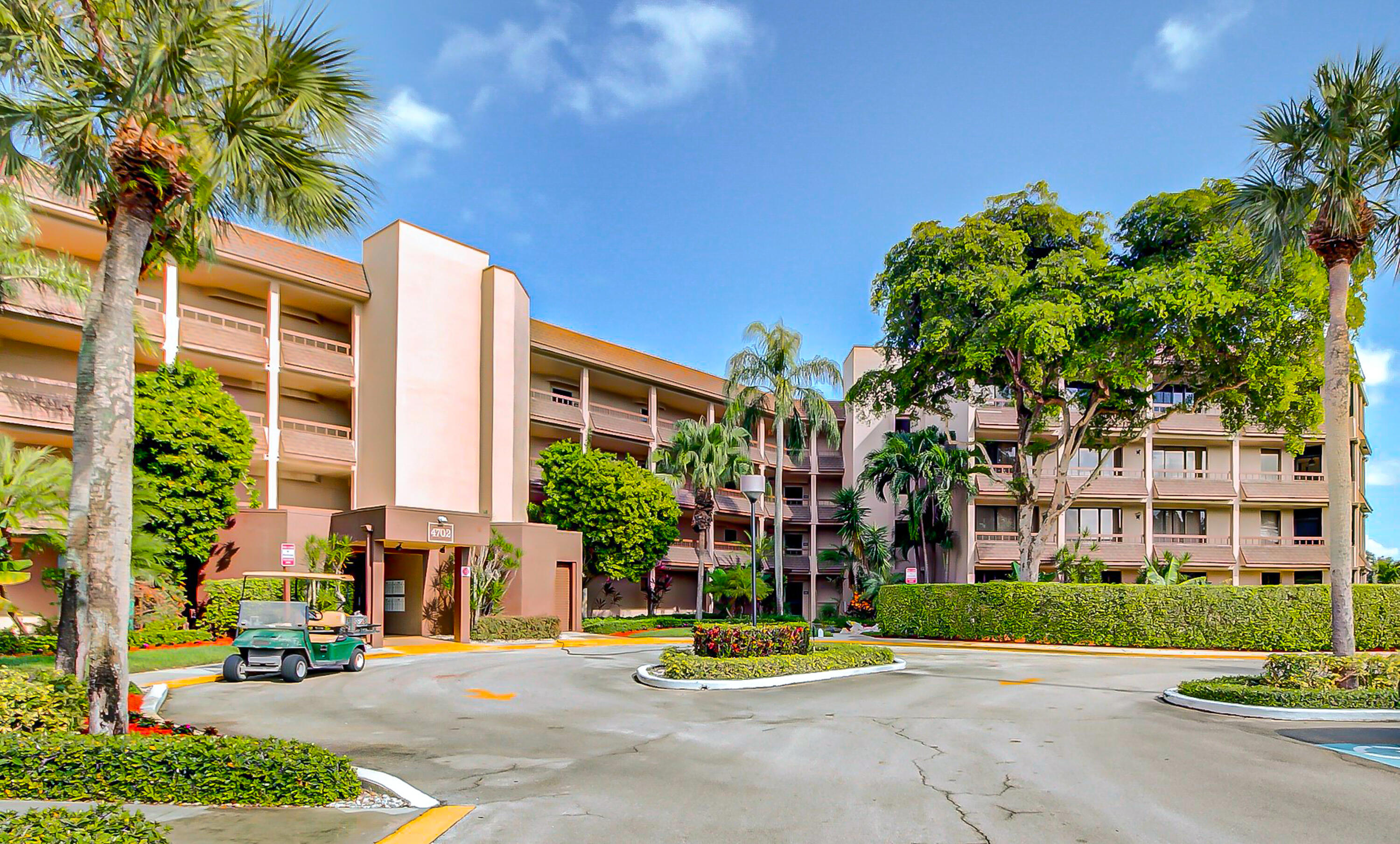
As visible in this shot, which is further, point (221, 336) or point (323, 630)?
point (221, 336)

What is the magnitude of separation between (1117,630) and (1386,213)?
56.3 feet

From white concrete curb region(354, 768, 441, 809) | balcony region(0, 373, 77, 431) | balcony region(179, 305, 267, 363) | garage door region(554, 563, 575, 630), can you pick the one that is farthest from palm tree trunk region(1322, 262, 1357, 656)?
balcony region(179, 305, 267, 363)

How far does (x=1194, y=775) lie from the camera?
9648 millimetres

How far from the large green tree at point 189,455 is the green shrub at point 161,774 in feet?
63.9

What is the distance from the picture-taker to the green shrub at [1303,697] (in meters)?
13.6

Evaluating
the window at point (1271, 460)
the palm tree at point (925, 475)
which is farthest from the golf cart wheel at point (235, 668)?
the window at point (1271, 460)

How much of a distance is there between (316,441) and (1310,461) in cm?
4783

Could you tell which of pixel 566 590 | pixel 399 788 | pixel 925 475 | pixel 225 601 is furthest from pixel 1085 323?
pixel 225 601

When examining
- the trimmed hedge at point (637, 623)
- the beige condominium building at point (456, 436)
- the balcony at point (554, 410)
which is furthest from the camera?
the balcony at point (554, 410)

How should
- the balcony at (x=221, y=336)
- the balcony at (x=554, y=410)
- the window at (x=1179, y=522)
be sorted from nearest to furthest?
the balcony at (x=221, y=336)
the balcony at (x=554, y=410)
the window at (x=1179, y=522)

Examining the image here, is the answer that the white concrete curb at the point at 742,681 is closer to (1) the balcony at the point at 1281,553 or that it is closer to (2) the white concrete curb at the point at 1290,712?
(2) the white concrete curb at the point at 1290,712

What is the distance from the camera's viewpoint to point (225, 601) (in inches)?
1066

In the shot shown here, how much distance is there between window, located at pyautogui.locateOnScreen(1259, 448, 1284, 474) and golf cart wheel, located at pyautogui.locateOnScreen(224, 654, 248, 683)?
47.6 m

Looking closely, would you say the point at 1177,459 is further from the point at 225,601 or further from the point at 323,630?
the point at 225,601
